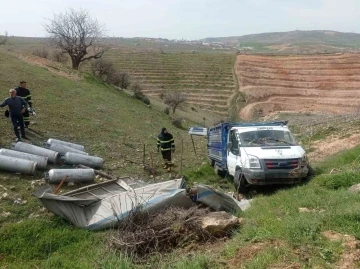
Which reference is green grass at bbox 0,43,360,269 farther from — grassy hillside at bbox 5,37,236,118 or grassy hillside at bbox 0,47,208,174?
grassy hillside at bbox 5,37,236,118

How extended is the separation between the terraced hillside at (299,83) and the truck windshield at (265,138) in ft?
117

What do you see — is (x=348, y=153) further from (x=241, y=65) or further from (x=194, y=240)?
(x=241, y=65)

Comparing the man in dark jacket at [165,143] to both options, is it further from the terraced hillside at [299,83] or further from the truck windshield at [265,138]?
the terraced hillside at [299,83]

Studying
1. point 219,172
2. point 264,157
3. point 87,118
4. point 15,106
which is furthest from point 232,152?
point 87,118

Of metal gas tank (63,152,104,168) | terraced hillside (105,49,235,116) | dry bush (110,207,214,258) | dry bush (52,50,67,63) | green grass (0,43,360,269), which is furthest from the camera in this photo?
terraced hillside (105,49,235,116)

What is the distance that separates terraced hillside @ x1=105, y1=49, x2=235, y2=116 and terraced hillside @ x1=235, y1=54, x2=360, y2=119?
8.37ft

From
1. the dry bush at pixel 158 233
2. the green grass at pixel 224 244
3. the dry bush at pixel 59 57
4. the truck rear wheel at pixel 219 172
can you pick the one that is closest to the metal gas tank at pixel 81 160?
the green grass at pixel 224 244

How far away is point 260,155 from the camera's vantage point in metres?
11.7

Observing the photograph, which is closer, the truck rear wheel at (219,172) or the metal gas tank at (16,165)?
the metal gas tank at (16,165)

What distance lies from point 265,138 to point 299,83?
50791 millimetres

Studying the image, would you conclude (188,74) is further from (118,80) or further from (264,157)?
(264,157)

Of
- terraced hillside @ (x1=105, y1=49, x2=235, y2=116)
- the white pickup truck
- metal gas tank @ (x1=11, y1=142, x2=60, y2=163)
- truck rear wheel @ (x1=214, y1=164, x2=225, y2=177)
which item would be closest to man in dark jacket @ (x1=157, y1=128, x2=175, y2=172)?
truck rear wheel @ (x1=214, y1=164, x2=225, y2=177)

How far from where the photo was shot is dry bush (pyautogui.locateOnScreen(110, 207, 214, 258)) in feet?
24.2

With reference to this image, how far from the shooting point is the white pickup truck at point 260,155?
11453mm
